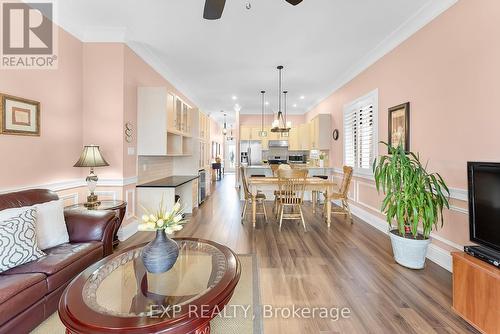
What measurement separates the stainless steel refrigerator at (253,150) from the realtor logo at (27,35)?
6696 millimetres

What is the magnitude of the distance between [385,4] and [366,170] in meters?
2.69

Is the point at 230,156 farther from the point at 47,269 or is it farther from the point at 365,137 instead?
the point at 47,269

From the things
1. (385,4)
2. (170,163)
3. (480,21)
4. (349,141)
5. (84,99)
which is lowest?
(170,163)

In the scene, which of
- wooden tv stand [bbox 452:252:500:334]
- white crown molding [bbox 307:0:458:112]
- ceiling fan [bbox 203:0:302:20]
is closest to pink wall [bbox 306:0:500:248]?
white crown molding [bbox 307:0:458:112]

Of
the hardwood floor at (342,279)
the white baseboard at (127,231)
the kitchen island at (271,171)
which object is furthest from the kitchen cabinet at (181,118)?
the kitchen island at (271,171)

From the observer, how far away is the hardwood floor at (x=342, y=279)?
176 cm

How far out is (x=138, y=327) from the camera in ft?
3.44

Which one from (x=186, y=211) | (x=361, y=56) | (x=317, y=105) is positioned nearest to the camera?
(x=361, y=56)

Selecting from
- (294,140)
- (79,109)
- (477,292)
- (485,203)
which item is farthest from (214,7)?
(294,140)

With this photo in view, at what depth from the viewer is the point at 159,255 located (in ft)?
4.81

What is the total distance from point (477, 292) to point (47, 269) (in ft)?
10.4

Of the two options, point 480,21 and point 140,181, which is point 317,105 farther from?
point 140,181

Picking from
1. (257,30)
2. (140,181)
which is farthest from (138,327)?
(257,30)

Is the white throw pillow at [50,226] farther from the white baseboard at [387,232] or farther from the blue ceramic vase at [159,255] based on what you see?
the white baseboard at [387,232]
